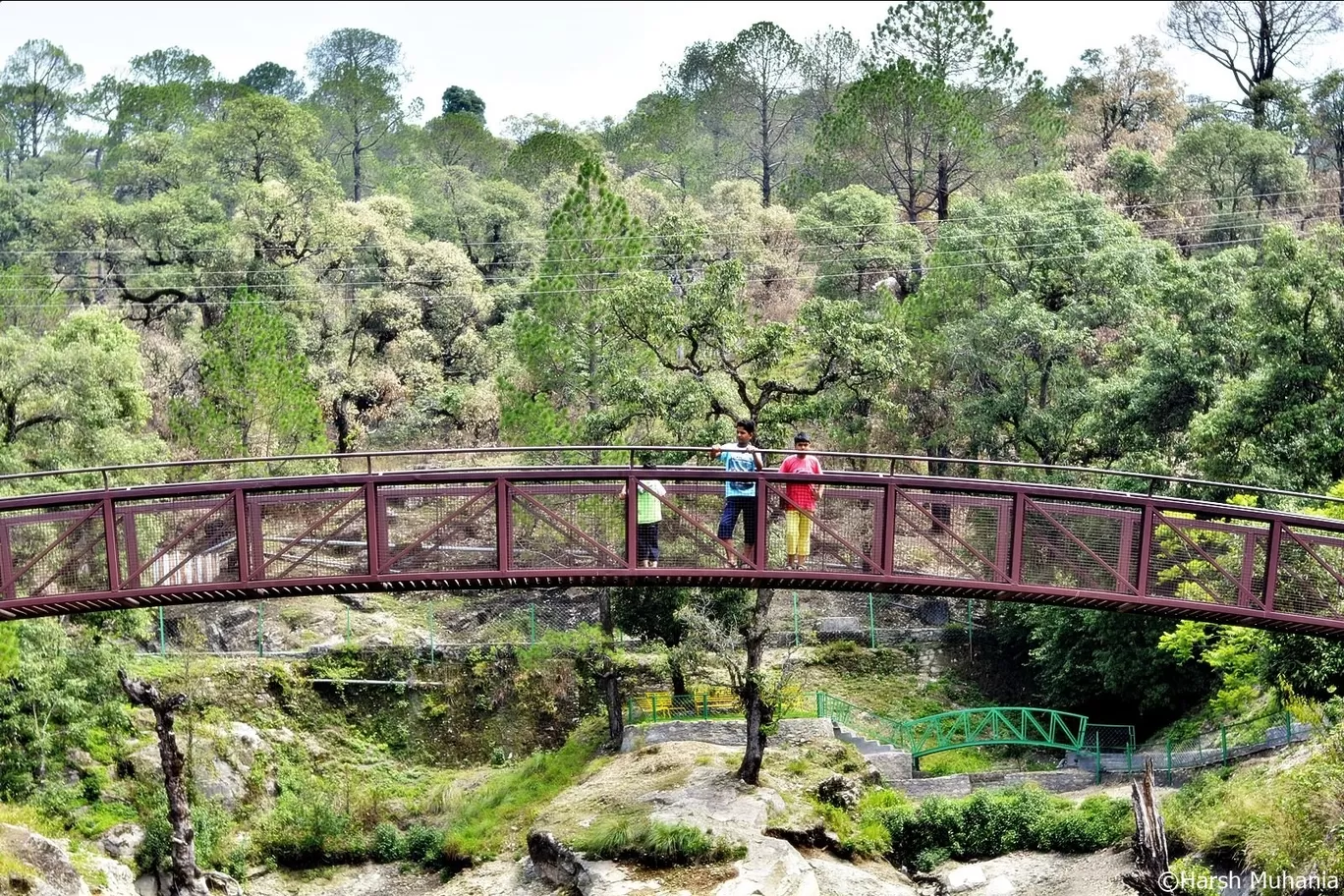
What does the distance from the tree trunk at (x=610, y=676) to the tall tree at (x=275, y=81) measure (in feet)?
238

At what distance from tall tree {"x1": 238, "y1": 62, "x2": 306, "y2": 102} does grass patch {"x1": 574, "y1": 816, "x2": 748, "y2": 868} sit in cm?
7907

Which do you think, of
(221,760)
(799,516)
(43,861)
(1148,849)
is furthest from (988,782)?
(43,861)

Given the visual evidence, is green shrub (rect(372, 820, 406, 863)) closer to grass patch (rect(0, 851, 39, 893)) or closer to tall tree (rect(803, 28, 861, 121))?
grass patch (rect(0, 851, 39, 893))

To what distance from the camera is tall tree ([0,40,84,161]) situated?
8888cm

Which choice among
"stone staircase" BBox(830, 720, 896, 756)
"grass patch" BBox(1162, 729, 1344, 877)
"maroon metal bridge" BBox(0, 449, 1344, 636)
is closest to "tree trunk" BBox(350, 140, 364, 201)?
"stone staircase" BBox(830, 720, 896, 756)

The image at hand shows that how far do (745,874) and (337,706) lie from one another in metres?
13.0

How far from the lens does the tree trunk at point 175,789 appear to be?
24297 mm

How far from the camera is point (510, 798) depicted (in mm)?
30438

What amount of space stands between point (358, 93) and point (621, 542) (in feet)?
232

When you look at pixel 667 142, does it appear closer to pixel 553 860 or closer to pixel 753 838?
pixel 553 860

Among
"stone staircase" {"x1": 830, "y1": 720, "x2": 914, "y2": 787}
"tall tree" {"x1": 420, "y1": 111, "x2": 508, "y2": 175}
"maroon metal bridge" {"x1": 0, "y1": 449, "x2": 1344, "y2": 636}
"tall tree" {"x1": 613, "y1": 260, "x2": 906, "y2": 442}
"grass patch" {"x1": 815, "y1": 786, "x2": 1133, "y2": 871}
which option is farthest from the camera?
"tall tree" {"x1": 420, "y1": 111, "x2": 508, "y2": 175}

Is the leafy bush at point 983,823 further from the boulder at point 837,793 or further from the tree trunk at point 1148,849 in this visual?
the tree trunk at point 1148,849

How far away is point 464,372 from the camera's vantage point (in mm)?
51125

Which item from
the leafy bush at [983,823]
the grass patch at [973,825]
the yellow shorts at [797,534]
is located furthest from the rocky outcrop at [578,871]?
the yellow shorts at [797,534]
